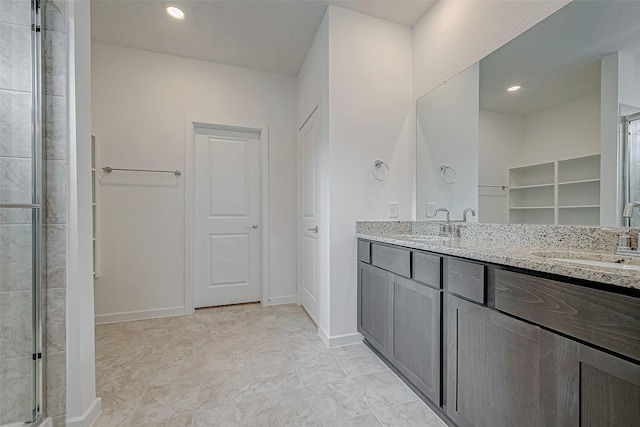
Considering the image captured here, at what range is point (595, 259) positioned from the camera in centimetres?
107

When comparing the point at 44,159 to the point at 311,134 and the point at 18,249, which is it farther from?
the point at 311,134

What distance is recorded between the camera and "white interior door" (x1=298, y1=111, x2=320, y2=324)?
2355 mm

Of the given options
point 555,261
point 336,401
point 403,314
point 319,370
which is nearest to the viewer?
point 555,261

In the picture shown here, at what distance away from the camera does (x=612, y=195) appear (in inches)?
44.1

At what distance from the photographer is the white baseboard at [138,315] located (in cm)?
246

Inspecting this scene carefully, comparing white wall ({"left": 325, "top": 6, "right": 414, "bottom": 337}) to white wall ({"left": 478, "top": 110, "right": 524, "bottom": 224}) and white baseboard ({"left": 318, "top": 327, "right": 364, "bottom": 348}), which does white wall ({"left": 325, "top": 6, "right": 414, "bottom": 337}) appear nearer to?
white baseboard ({"left": 318, "top": 327, "right": 364, "bottom": 348})

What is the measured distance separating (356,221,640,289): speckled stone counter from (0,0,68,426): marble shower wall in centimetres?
175

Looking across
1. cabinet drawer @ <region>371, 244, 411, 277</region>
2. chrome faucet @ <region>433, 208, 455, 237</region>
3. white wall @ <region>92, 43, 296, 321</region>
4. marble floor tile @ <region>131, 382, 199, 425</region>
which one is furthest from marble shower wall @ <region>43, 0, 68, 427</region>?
chrome faucet @ <region>433, 208, 455, 237</region>

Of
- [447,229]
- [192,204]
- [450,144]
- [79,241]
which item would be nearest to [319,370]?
[447,229]

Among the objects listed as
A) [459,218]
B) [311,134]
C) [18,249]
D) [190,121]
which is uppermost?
[190,121]

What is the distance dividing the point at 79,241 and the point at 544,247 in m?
2.28

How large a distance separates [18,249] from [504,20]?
9.13 feet

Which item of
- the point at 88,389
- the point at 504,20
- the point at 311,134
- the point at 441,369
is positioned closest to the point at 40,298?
the point at 88,389

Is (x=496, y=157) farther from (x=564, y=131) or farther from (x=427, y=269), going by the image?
(x=427, y=269)
